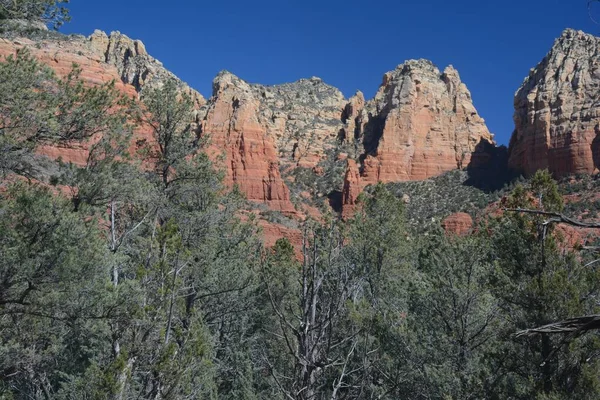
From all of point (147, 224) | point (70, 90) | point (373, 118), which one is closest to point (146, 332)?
point (70, 90)

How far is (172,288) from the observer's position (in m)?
7.55

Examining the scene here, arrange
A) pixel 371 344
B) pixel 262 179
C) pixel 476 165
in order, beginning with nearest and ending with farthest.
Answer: pixel 371 344 < pixel 262 179 < pixel 476 165

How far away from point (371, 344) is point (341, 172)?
79377 mm

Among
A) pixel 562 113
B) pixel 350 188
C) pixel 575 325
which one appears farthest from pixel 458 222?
pixel 575 325

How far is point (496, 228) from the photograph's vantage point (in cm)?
1123

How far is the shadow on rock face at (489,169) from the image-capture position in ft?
257

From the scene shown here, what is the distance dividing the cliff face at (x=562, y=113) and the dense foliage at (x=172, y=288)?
63831 millimetres

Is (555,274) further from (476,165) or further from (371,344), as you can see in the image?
(476,165)

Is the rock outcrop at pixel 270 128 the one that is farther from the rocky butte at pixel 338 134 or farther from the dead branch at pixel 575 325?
the dead branch at pixel 575 325

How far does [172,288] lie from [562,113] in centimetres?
7912

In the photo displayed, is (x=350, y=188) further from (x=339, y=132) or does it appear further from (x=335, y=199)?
(x=339, y=132)

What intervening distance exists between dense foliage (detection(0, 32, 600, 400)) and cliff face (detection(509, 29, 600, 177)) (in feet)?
209

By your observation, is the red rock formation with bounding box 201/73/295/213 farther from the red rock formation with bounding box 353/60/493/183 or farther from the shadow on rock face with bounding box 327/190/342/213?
the red rock formation with bounding box 353/60/493/183

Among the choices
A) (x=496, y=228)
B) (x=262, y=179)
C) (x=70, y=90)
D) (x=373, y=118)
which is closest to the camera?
(x=70, y=90)
